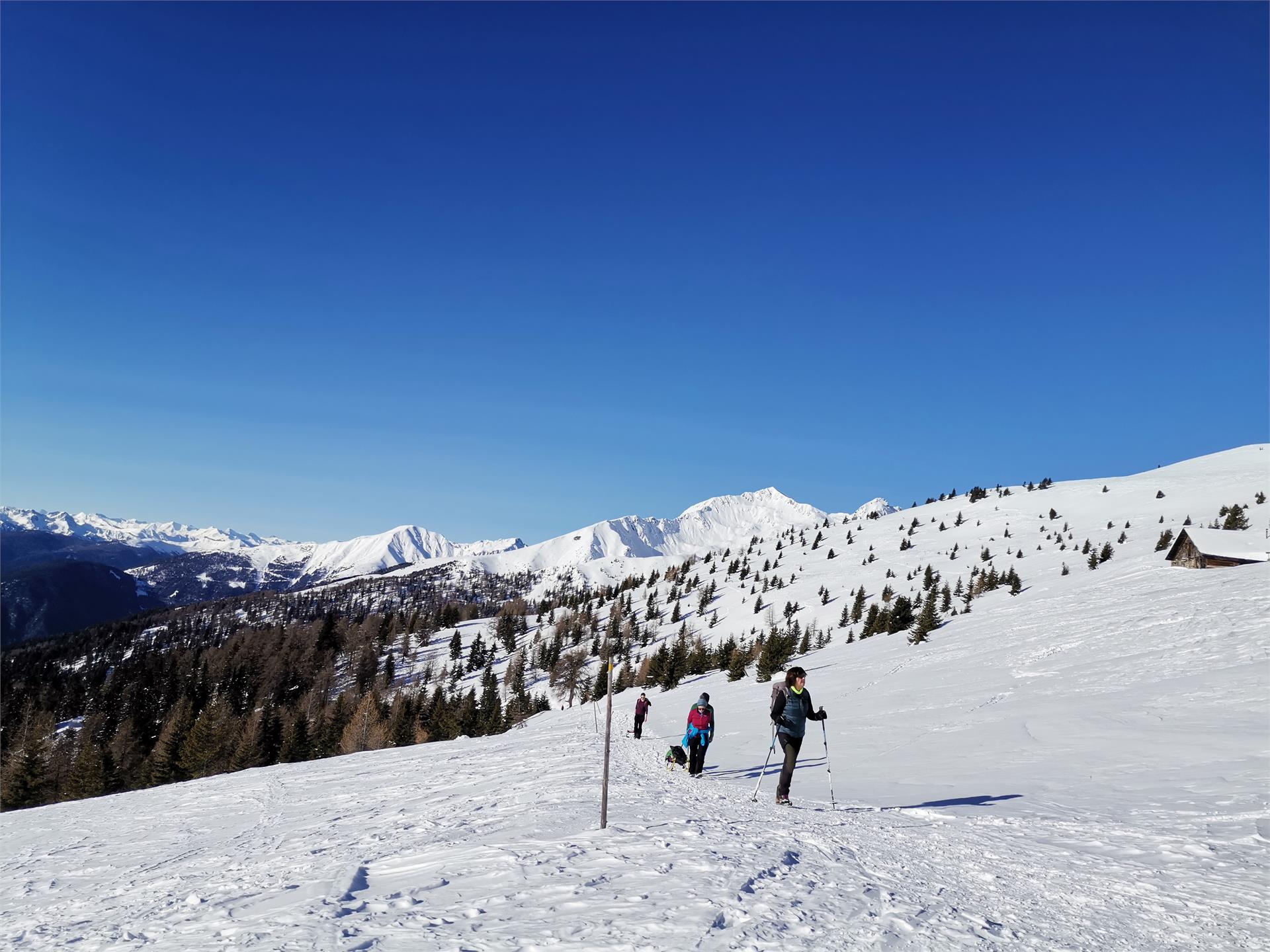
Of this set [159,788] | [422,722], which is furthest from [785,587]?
[159,788]

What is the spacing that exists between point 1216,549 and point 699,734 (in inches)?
1948

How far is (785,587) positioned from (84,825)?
10060 centimetres

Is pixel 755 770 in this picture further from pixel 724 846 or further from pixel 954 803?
pixel 724 846

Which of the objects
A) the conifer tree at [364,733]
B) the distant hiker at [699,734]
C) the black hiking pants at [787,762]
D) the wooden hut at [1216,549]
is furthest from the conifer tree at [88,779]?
the wooden hut at [1216,549]

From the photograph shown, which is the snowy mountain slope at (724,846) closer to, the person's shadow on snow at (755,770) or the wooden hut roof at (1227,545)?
the person's shadow on snow at (755,770)

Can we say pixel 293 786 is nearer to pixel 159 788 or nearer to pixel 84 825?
pixel 84 825

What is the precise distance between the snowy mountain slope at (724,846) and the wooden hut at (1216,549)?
2911 centimetres

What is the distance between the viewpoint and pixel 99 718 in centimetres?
9044

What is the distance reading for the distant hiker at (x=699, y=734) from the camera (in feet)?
52.6

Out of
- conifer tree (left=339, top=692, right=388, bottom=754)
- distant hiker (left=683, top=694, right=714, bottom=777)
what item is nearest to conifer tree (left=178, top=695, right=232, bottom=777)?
conifer tree (left=339, top=692, right=388, bottom=754)

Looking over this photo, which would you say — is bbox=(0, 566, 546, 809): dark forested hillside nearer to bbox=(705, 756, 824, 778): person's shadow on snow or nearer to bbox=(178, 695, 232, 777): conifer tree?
bbox=(178, 695, 232, 777): conifer tree

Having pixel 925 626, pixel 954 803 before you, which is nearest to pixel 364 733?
pixel 925 626

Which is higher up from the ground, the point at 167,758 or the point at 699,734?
the point at 699,734

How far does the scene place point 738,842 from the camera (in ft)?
27.5
